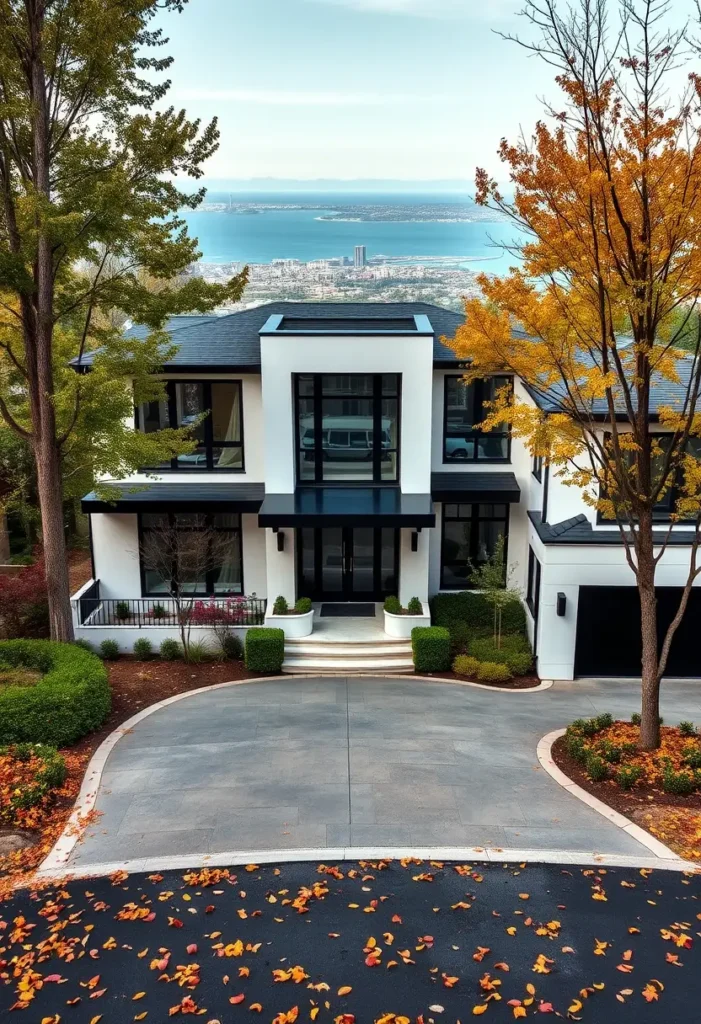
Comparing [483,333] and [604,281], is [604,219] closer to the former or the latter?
[604,281]

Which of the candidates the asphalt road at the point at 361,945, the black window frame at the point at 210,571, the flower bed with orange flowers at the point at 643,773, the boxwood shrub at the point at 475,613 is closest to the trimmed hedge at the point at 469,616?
the boxwood shrub at the point at 475,613

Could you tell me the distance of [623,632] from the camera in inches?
625

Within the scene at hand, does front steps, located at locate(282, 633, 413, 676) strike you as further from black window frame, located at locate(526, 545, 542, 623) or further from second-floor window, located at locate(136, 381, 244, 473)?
second-floor window, located at locate(136, 381, 244, 473)

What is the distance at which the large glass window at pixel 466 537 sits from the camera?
18875 mm

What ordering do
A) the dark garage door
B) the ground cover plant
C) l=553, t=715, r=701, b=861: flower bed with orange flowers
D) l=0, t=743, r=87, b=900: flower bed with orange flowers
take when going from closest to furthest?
l=0, t=743, r=87, b=900: flower bed with orange flowers, l=553, t=715, r=701, b=861: flower bed with orange flowers, the ground cover plant, the dark garage door

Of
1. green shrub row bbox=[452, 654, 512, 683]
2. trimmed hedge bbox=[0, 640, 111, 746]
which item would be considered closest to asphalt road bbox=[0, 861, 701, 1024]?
A: trimmed hedge bbox=[0, 640, 111, 746]

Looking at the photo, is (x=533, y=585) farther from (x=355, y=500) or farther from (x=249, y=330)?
(x=249, y=330)

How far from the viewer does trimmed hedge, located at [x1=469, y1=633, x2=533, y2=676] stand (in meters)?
16.0

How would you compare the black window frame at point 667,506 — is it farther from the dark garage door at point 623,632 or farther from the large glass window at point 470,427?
the large glass window at point 470,427

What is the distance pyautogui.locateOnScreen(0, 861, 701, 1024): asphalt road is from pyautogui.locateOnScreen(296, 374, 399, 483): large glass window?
10.6 meters

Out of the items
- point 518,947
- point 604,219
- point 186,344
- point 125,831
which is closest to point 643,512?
point 604,219

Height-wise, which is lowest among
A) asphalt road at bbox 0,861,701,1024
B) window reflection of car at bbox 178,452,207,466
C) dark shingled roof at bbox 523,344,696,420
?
asphalt road at bbox 0,861,701,1024

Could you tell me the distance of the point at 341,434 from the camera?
59.2 feet

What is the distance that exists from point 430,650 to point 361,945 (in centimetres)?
877
